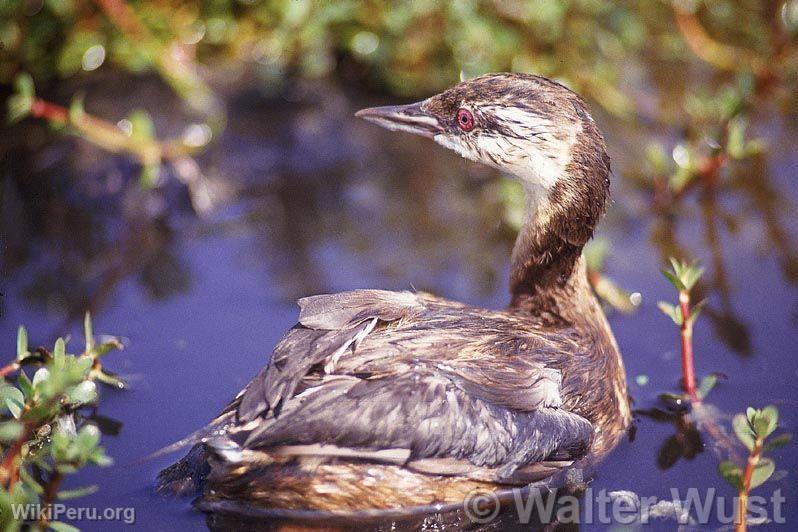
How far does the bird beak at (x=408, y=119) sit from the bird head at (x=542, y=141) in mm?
132

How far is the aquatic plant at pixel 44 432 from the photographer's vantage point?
11.0 feet

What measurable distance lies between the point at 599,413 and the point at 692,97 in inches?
116

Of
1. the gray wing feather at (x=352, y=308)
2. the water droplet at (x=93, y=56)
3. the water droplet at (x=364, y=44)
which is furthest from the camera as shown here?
the water droplet at (x=364, y=44)

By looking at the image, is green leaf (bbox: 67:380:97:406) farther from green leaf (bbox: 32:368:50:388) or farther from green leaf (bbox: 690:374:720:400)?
green leaf (bbox: 690:374:720:400)

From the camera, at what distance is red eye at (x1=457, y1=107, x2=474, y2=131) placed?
4500mm

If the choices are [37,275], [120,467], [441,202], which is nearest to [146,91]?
[37,275]

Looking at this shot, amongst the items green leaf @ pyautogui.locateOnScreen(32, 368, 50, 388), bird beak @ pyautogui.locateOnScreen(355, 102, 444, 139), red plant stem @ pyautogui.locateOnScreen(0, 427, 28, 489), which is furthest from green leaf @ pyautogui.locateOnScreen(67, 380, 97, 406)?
bird beak @ pyautogui.locateOnScreen(355, 102, 444, 139)

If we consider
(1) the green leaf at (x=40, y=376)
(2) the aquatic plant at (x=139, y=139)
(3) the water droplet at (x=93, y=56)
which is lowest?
(1) the green leaf at (x=40, y=376)

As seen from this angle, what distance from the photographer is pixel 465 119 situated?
4.54 metres

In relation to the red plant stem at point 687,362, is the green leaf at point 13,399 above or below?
below

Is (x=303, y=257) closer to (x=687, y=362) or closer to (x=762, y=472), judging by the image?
(x=687, y=362)

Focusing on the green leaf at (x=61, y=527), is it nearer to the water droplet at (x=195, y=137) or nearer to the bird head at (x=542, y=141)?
the bird head at (x=542, y=141)

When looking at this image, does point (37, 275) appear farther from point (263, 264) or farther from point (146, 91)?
point (146, 91)

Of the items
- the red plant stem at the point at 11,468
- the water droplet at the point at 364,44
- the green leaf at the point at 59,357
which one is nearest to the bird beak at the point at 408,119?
the water droplet at the point at 364,44
